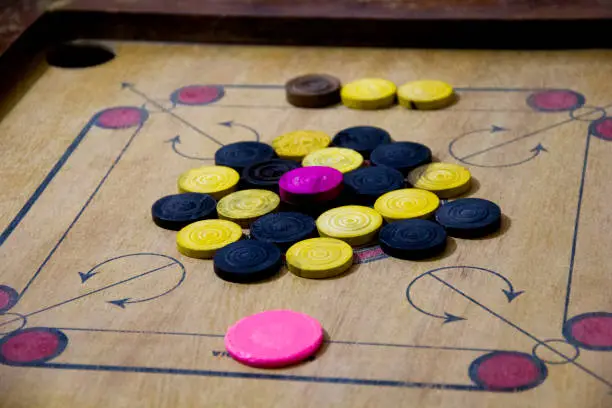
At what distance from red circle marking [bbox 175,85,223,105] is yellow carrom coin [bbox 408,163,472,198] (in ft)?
2.66

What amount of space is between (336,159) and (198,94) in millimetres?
684

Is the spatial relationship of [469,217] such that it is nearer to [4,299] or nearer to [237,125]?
[237,125]

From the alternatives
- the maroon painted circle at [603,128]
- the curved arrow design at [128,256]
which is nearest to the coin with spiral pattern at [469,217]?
the maroon painted circle at [603,128]

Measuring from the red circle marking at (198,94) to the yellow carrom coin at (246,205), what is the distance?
66 cm

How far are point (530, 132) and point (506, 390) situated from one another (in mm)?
1182

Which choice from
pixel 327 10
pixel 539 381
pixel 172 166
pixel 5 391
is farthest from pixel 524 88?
pixel 5 391

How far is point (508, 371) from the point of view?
2.14 meters

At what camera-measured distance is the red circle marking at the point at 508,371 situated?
2.10 metres

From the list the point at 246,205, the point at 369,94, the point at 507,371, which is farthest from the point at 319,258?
the point at 369,94

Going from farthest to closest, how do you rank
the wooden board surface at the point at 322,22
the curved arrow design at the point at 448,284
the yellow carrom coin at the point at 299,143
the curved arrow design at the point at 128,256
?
the wooden board surface at the point at 322,22, the yellow carrom coin at the point at 299,143, the curved arrow design at the point at 128,256, the curved arrow design at the point at 448,284

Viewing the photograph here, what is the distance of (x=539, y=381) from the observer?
210 cm

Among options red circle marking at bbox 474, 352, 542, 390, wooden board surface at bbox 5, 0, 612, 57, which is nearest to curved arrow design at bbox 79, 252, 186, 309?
red circle marking at bbox 474, 352, 542, 390

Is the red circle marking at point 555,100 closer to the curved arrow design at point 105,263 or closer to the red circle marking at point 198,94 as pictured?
the red circle marking at point 198,94

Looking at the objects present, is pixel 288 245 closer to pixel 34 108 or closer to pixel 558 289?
pixel 558 289
